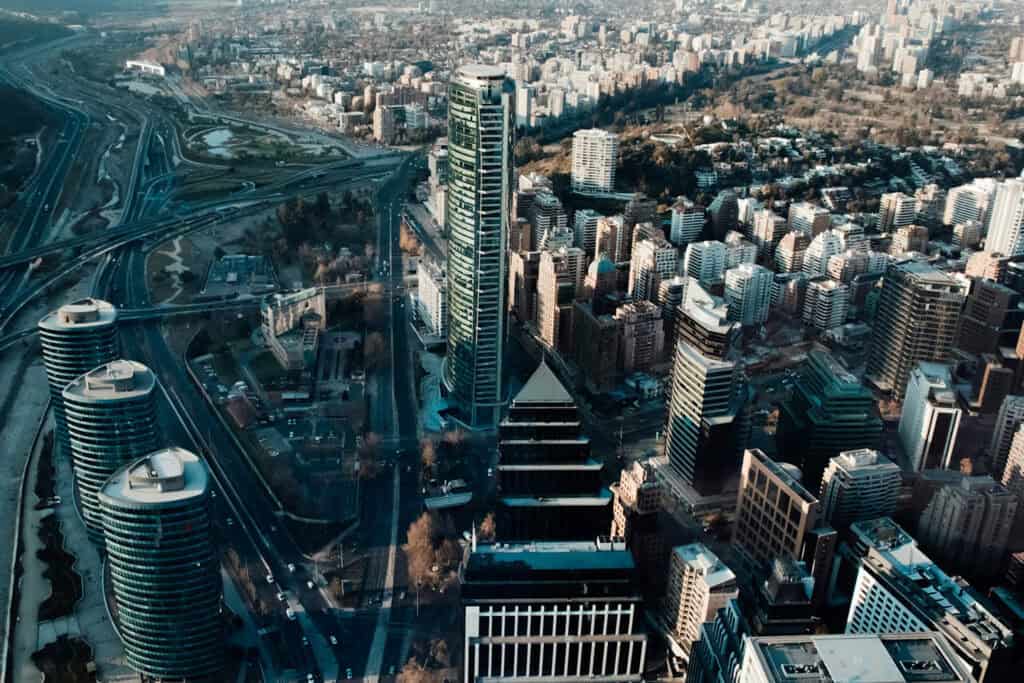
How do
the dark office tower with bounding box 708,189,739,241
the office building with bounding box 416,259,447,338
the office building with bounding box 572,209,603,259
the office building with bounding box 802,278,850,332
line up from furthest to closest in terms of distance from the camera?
the dark office tower with bounding box 708,189,739,241 → the office building with bounding box 572,209,603,259 → the office building with bounding box 802,278,850,332 → the office building with bounding box 416,259,447,338

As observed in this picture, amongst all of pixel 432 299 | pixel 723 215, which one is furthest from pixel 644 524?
pixel 723 215

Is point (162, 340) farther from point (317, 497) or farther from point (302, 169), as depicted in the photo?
point (302, 169)

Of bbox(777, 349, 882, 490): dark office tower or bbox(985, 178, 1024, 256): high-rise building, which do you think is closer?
bbox(777, 349, 882, 490): dark office tower

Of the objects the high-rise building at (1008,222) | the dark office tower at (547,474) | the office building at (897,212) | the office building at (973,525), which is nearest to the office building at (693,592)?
the dark office tower at (547,474)

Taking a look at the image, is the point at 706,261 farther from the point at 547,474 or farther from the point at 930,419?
the point at 547,474

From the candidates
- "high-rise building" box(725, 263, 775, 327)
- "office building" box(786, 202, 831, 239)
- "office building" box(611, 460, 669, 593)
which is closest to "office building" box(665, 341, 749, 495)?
"office building" box(611, 460, 669, 593)

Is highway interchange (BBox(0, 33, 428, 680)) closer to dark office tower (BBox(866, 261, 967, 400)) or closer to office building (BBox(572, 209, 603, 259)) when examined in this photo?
office building (BBox(572, 209, 603, 259))
